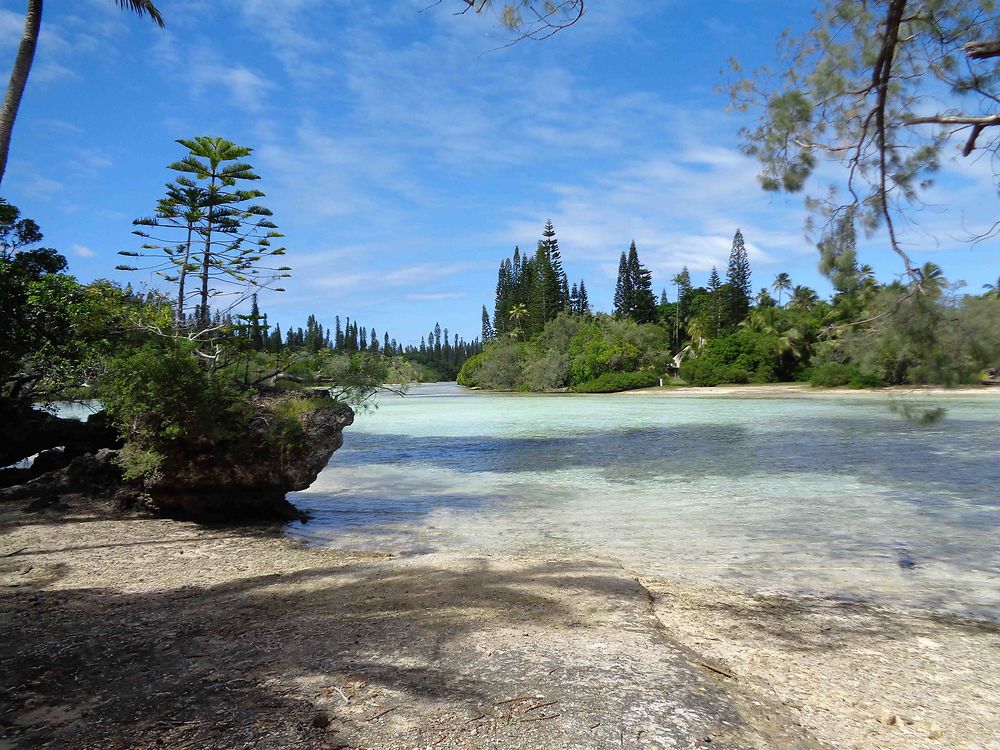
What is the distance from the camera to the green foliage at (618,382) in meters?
55.9

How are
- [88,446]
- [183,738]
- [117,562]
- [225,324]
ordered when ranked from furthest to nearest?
[88,446]
[225,324]
[117,562]
[183,738]

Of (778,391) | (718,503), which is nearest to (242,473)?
(718,503)

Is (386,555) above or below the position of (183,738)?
below

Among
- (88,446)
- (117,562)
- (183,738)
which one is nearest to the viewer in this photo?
(183,738)

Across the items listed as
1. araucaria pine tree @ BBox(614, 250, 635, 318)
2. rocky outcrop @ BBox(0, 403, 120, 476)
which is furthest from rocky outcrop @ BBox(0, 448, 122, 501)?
araucaria pine tree @ BBox(614, 250, 635, 318)

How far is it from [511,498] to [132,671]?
8.12 m

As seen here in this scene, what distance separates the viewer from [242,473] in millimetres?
8516

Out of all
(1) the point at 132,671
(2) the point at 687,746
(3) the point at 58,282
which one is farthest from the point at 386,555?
(3) the point at 58,282

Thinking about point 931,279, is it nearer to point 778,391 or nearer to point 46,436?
point 46,436

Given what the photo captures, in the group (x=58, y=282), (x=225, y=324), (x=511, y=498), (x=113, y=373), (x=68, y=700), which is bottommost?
(x=511, y=498)

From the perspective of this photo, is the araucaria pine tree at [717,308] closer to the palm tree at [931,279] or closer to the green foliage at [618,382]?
the green foliage at [618,382]

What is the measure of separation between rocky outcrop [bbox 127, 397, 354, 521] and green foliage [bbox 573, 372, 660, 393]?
48.6 metres

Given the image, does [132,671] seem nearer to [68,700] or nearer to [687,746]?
[68,700]

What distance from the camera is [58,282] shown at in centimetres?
874
